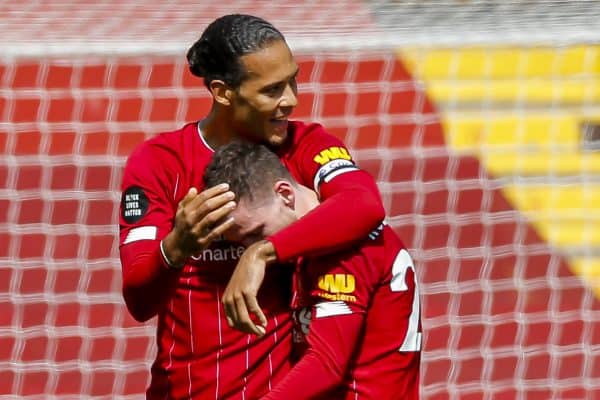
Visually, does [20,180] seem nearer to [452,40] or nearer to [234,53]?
[452,40]

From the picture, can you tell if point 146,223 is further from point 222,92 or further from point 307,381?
point 307,381

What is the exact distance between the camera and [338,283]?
1.88 meters

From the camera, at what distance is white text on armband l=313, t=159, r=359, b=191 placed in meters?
1.98

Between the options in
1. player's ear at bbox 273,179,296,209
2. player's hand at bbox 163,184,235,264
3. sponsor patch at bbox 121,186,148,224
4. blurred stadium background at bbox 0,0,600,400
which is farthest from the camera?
blurred stadium background at bbox 0,0,600,400

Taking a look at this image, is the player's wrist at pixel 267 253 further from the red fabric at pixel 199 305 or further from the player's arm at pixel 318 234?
the red fabric at pixel 199 305

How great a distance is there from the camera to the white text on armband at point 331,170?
6.50ft

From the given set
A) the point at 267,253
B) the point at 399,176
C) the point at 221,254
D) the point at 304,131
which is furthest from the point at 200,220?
the point at 399,176

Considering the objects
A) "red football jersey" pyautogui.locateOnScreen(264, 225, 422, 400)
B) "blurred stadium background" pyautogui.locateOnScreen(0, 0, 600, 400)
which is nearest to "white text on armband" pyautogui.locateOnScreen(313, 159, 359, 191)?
"red football jersey" pyautogui.locateOnScreen(264, 225, 422, 400)

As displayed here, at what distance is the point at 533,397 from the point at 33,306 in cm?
163

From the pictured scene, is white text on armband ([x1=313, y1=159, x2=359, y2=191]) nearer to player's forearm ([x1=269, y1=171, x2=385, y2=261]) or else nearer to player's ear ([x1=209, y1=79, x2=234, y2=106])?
player's forearm ([x1=269, y1=171, x2=385, y2=261])

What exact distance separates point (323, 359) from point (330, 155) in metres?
0.36

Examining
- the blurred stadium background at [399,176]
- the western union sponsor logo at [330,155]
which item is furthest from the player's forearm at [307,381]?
the blurred stadium background at [399,176]

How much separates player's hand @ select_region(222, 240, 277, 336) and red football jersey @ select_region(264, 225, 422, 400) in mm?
90

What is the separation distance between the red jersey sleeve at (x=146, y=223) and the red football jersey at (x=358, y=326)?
22 centimetres
